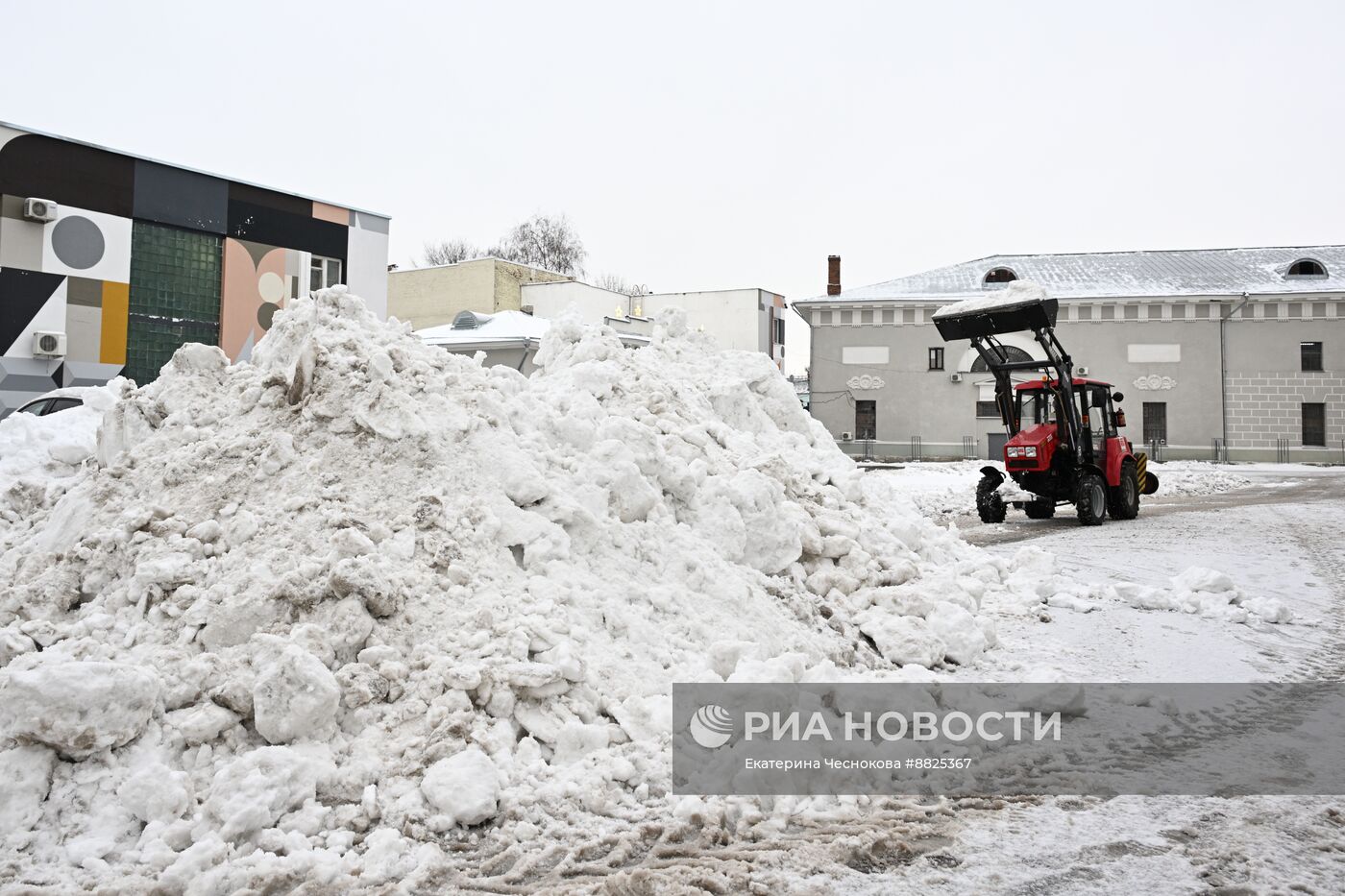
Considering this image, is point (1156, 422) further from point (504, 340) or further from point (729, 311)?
point (504, 340)

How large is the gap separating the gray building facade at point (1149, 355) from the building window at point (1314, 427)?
0.04 metres

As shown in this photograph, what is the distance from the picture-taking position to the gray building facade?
3083 cm

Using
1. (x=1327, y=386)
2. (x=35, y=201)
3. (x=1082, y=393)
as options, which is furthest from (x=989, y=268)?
(x=35, y=201)

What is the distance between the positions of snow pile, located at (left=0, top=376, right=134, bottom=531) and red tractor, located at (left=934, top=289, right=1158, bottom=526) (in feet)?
35.1

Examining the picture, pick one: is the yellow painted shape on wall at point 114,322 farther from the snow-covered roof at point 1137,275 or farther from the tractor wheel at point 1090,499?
the snow-covered roof at point 1137,275

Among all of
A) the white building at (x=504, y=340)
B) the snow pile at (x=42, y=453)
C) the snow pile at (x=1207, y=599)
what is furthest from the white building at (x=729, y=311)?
the snow pile at (x=1207, y=599)

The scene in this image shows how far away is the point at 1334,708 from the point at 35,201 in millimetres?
20023

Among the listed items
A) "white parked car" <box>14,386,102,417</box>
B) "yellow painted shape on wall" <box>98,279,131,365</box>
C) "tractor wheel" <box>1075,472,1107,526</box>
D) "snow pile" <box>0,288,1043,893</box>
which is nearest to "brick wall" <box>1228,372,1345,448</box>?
"tractor wheel" <box>1075,472,1107,526</box>

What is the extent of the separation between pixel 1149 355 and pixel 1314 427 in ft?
20.6

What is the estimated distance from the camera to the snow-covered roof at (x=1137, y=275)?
3155 cm

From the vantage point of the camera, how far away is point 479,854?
3023 millimetres

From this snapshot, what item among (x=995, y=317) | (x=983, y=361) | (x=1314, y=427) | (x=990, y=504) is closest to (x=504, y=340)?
(x=995, y=317)

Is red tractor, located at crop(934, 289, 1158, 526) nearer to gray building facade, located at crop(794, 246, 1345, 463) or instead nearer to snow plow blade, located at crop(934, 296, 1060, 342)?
snow plow blade, located at crop(934, 296, 1060, 342)

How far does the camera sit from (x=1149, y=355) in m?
31.5
